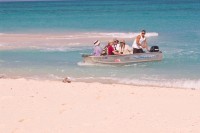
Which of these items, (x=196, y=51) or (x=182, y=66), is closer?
(x=182, y=66)

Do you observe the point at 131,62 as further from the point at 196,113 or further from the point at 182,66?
the point at 196,113

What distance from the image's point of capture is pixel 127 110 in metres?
9.51

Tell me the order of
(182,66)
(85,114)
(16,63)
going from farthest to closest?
(16,63) → (182,66) → (85,114)

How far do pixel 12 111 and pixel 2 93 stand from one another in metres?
1.86

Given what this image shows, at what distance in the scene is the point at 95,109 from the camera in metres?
9.59

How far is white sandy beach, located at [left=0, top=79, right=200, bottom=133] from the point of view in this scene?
27.4 feet

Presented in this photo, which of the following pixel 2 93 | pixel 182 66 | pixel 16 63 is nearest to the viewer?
pixel 2 93

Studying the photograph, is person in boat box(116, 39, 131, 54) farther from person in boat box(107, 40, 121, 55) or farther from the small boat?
the small boat

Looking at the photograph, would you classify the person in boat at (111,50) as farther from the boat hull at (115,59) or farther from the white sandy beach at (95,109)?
the white sandy beach at (95,109)

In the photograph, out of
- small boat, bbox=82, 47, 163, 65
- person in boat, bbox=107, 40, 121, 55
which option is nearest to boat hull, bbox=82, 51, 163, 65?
small boat, bbox=82, 47, 163, 65

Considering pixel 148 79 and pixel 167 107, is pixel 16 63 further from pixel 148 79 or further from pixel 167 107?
pixel 167 107

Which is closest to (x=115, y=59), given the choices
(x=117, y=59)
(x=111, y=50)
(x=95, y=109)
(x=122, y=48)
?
(x=117, y=59)

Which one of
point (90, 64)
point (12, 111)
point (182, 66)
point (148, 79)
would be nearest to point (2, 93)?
point (12, 111)

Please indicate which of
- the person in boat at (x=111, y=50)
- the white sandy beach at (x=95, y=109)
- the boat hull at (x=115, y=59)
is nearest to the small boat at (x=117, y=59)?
the boat hull at (x=115, y=59)
